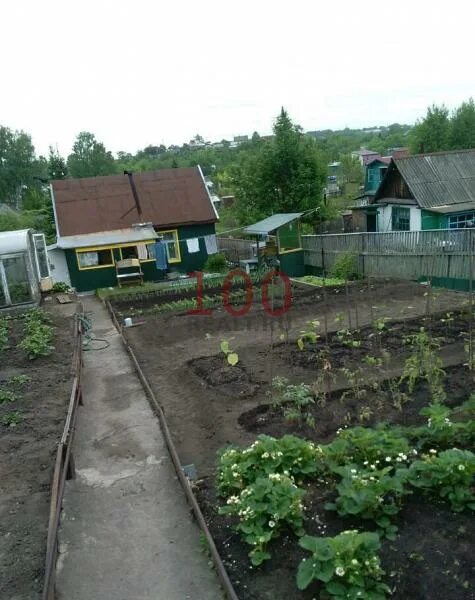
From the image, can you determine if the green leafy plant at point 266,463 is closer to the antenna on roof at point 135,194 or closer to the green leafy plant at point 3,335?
the green leafy plant at point 3,335

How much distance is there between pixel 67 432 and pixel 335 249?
522 inches

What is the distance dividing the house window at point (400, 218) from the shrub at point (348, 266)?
5.56 metres

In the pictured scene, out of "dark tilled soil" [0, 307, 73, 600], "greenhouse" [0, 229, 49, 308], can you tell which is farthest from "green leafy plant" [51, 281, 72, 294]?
"dark tilled soil" [0, 307, 73, 600]

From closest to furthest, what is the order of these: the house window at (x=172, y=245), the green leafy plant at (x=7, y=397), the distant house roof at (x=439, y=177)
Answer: the green leafy plant at (x=7, y=397) < the house window at (x=172, y=245) < the distant house roof at (x=439, y=177)

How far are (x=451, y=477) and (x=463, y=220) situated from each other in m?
18.0

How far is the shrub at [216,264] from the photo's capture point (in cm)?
1881

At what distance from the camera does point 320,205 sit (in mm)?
23219

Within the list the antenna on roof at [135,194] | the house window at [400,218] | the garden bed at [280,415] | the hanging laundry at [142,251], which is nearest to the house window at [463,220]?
the house window at [400,218]

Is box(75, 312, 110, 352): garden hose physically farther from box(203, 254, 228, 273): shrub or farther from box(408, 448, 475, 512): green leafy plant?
box(408, 448, 475, 512): green leafy plant

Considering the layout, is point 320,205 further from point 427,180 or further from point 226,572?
point 226,572

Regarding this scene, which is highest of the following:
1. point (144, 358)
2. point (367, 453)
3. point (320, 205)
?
point (320, 205)

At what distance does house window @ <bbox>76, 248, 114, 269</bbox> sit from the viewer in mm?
18156

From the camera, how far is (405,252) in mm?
15727

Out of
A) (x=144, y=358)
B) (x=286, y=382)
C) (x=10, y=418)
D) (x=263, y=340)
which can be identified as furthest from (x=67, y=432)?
(x=263, y=340)
